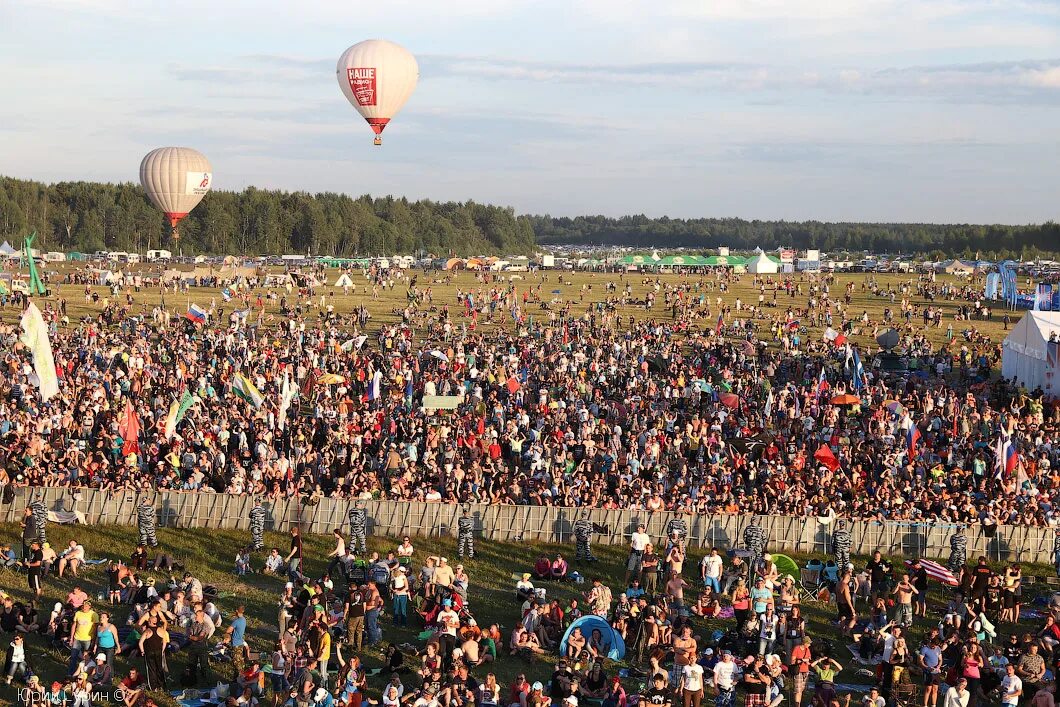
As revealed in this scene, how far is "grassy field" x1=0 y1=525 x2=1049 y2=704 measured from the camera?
16188 millimetres

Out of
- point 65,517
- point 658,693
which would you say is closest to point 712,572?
point 658,693

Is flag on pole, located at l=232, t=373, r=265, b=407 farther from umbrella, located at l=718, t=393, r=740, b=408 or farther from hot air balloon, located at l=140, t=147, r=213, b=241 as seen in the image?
hot air balloon, located at l=140, t=147, r=213, b=241

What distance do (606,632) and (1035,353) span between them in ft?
70.9

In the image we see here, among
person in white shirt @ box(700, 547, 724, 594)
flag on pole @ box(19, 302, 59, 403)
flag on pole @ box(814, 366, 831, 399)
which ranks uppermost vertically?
flag on pole @ box(19, 302, 59, 403)

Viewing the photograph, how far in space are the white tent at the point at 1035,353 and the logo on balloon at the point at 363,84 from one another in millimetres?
26934

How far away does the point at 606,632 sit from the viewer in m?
16.4

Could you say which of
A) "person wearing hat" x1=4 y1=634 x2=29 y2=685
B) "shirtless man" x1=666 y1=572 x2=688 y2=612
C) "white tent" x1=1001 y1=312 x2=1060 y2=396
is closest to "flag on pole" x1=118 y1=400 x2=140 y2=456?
"person wearing hat" x1=4 y1=634 x2=29 y2=685

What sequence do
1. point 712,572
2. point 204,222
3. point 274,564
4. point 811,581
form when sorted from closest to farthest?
1. point 712,572
2. point 811,581
3. point 274,564
4. point 204,222

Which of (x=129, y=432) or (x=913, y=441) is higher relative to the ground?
(x=913, y=441)

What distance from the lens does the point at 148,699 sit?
46.9 feet

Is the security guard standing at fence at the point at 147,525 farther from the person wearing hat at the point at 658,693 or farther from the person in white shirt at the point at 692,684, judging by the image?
the person in white shirt at the point at 692,684

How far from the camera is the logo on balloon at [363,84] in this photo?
161 feet

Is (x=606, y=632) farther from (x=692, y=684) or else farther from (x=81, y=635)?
(x=81, y=635)

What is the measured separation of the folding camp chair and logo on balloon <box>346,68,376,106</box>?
34.8 m
